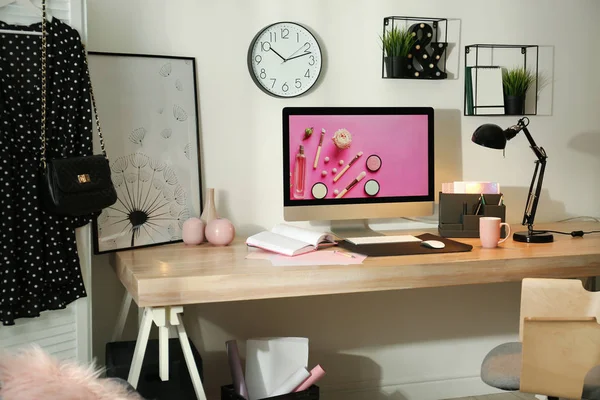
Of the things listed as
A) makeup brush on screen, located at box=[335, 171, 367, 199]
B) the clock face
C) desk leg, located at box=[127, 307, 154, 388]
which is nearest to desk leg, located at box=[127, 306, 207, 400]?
desk leg, located at box=[127, 307, 154, 388]

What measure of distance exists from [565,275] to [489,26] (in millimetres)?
1207

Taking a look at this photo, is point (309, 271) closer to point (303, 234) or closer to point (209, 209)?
point (303, 234)

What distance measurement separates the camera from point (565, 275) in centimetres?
250

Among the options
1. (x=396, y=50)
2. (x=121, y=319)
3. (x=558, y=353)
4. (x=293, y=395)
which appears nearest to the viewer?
(x=558, y=353)

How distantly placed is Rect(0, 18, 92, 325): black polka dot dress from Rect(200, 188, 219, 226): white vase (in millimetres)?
542

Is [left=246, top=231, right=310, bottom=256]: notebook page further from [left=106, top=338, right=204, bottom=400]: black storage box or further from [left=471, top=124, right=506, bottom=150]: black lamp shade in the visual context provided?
[left=471, top=124, right=506, bottom=150]: black lamp shade

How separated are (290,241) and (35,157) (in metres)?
0.89

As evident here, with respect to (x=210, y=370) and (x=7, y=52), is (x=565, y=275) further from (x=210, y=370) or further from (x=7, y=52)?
(x=7, y=52)

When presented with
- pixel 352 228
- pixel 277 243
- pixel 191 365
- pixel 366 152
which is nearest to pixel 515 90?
pixel 366 152

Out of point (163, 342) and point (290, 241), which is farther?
point (290, 241)

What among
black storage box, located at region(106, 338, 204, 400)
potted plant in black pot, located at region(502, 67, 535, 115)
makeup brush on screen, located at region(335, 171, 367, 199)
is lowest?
black storage box, located at region(106, 338, 204, 400)

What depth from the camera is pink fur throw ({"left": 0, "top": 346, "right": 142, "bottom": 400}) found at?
1.20m

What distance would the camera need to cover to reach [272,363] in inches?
101

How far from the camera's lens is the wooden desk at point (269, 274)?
6.97ft
